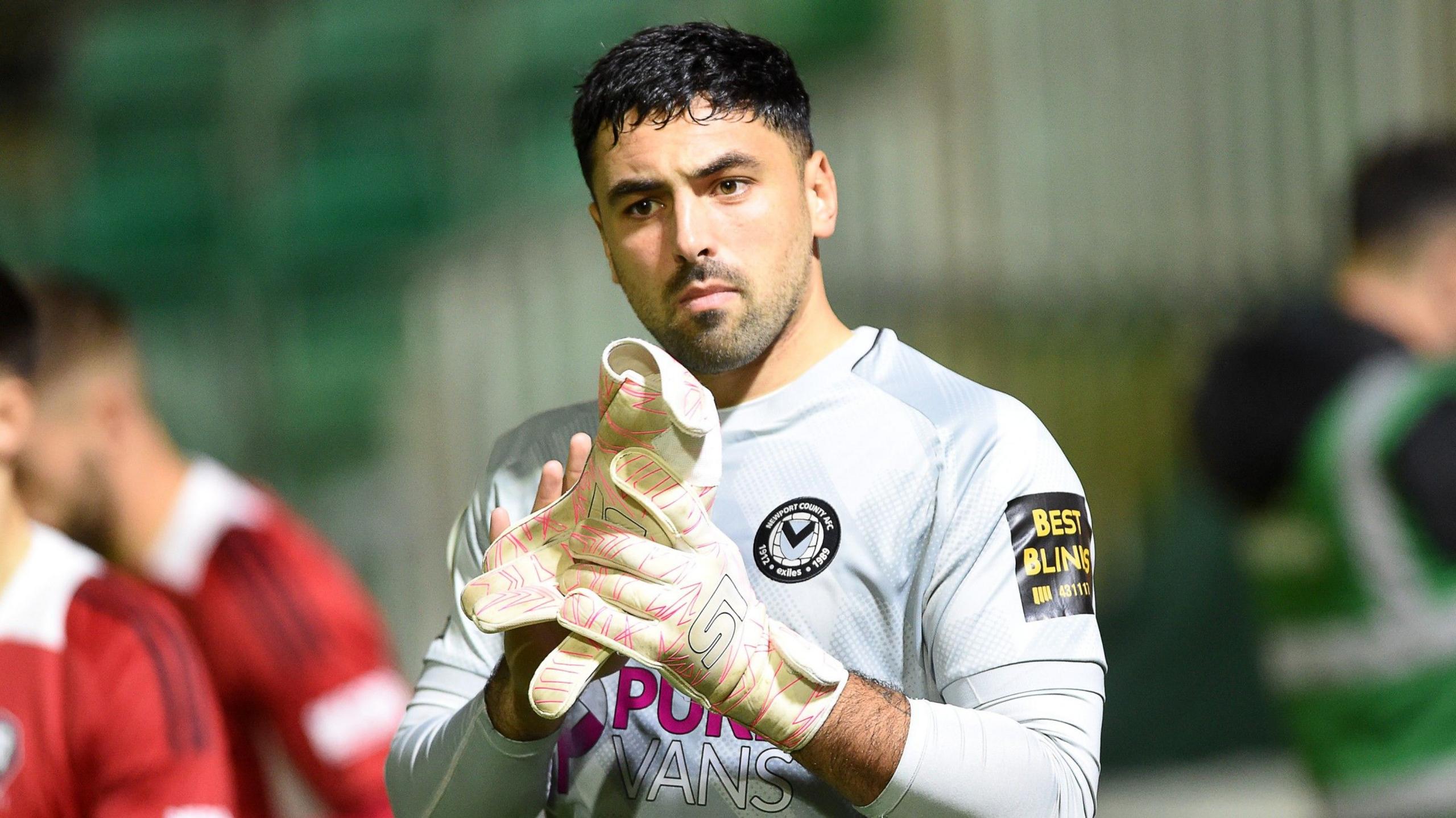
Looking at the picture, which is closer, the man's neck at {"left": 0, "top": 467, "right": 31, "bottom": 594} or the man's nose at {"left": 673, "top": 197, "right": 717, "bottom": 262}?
the man's nose at {"left": 673, "top": 197, "right": 717, "bottom": 262}

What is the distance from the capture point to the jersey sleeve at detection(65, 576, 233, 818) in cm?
187

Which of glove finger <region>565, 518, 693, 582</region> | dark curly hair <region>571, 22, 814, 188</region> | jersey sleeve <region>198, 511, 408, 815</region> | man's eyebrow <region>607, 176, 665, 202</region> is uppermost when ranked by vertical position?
dark curly hair <region>571, 22, 814, 188</region>

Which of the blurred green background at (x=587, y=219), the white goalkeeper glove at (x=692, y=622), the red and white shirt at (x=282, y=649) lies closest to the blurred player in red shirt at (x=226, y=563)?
the red and white shirt at (x=282, y=649)

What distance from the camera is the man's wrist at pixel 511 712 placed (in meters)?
1.46

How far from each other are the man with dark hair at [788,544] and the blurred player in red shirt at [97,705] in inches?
16.3

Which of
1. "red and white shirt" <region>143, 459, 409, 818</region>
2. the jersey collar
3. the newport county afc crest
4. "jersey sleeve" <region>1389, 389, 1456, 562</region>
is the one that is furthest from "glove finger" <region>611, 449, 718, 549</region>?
"jersey sleeve" <region>1389, 389, 1456, 562</region>

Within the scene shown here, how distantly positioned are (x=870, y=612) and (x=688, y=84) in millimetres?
525

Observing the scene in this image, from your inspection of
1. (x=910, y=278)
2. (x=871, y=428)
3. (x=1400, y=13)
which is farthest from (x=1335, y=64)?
(x=871, y=428)

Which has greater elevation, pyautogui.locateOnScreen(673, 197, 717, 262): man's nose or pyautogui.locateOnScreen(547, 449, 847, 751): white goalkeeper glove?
pyautogui.locateOnScreen(673, 197, 717, 262): man's nose

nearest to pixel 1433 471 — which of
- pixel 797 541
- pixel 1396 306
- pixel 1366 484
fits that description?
pixel 1366 484

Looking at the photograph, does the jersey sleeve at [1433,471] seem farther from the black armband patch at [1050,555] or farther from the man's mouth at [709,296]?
the man's mouth at [709,296]

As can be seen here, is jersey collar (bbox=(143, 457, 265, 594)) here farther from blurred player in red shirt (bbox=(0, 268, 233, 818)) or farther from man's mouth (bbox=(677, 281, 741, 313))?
man's mouth (bbox=(677, 281, 741, 313))

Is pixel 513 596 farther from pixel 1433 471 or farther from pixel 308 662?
pixel 1433 471

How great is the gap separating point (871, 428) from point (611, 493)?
0.34 meters
